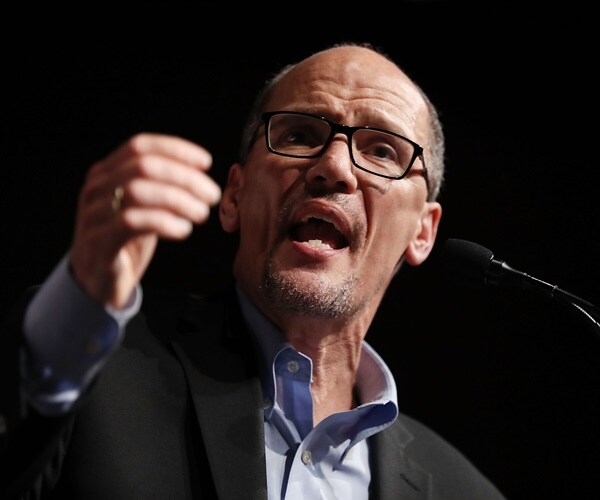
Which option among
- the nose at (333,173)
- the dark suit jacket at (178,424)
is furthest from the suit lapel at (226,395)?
the nose at (333,173)

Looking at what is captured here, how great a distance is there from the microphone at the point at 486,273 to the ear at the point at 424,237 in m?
0.49

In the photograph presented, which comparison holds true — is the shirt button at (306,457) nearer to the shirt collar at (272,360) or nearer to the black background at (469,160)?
the shirt collar at (272,360)

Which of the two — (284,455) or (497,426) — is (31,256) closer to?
(284,455)

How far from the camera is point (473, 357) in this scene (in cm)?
261

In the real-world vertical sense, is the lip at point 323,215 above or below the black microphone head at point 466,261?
below

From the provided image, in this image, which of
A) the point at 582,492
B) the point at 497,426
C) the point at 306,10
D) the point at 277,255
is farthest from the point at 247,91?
the point at 582,492

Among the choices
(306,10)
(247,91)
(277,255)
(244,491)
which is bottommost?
(244,491)

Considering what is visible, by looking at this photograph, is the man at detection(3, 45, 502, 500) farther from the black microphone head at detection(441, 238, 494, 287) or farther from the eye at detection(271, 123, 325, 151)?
the black microphone head at detection(441, 238, 494, 287)

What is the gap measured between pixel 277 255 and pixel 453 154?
3.28ft

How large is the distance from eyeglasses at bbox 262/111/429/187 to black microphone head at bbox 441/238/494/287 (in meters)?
0.33

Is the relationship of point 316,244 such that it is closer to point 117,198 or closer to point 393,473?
point 393,473

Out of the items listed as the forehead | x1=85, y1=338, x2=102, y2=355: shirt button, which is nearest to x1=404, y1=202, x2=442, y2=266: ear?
the forehead

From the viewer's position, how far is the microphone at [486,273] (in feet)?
5.11

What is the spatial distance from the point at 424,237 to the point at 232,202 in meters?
0.50
